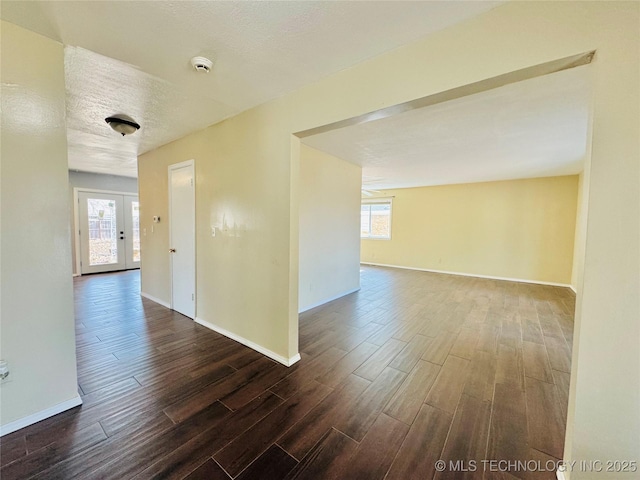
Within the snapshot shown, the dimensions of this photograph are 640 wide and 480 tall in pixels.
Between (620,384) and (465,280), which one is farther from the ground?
(620,384)

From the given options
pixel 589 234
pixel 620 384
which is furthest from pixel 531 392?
pixel 589 234

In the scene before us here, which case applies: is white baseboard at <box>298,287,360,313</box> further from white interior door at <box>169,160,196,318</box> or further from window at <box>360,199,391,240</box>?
window at <box>360,199,391,240</box>

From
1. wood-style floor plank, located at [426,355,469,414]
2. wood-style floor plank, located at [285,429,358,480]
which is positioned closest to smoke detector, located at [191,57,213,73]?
wood-style floor plank, located at [285,429,358,480]

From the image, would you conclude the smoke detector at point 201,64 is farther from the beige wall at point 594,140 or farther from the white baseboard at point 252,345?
the white baseboard at point 252,345

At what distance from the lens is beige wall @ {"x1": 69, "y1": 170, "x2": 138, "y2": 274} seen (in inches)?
→ 230

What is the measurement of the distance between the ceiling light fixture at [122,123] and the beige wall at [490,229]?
671cm

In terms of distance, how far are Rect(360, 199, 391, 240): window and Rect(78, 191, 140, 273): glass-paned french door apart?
20.9 feet

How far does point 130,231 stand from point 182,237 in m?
4.47

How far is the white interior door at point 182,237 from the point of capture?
134 inches

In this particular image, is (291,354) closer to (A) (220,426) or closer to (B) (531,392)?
(A) (220,426)

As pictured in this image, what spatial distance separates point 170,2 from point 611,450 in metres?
3.07

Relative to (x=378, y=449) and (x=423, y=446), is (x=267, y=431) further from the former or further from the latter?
(x=423, y=446)

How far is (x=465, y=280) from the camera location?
620 centimetres

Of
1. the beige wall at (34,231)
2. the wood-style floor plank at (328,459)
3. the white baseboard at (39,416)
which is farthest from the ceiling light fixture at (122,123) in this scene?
the wood-style floor plank at (328,459)
